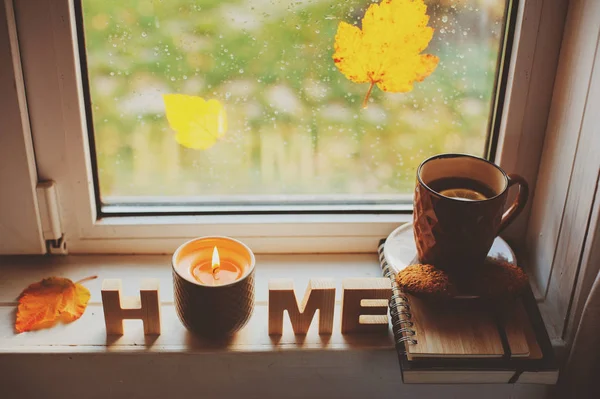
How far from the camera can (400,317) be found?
855mm

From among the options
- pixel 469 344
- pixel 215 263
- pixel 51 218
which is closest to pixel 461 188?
pixel 469 344

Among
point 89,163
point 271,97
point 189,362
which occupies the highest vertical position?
point 271,97

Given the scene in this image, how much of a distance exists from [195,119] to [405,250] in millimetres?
384

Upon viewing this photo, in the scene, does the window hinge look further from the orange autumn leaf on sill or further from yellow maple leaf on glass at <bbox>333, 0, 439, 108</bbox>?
yellow maple leaf on glass at <bbox>333, 0, 439, 108</bbox>

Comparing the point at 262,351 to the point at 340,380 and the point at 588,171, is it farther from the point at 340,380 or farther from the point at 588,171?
the point at 588,171

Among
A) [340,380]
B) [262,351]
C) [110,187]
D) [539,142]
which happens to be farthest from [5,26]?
[539,142]

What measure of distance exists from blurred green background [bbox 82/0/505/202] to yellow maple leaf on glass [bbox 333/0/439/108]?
0.5 inches

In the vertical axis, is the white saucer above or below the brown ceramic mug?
below

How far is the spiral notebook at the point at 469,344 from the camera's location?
0.82 m

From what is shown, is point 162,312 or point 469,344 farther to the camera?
point 162,312

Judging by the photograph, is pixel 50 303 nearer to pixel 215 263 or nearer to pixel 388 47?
pixel 215 263

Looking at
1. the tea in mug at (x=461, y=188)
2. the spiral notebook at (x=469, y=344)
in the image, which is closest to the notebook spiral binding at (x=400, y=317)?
the spiral notebook at (x=469, y=344)

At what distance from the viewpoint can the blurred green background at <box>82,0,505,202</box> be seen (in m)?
0.89

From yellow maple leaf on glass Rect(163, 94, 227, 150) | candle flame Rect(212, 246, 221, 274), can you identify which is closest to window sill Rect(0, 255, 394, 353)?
candle flame Rect(212, 246, 221, 274)
